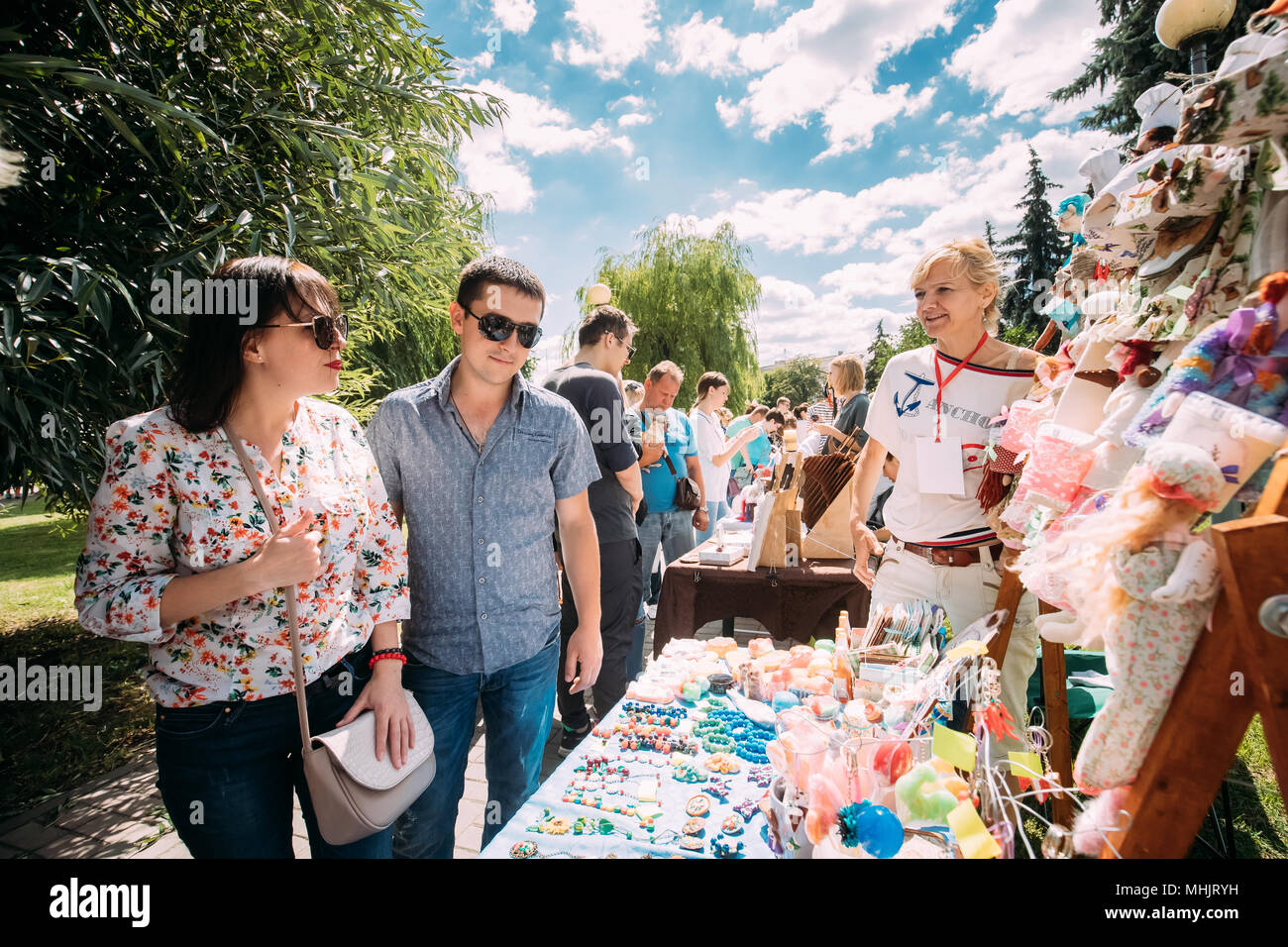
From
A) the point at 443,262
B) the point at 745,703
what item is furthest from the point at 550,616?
the point at 443,262

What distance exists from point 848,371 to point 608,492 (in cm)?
296

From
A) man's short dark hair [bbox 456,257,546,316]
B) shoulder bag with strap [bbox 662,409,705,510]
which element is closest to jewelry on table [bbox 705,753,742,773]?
man's short dark hair [bbox 456,257,546,316]

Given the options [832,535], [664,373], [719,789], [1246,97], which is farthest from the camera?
[664,373]

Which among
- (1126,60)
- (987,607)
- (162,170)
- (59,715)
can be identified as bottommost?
(59,715)

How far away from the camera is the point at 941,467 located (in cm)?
196

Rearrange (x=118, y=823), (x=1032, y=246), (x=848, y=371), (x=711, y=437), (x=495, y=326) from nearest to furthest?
(x=495, y=326), (x=118, y=823), (x=848, y=371), (x=711, y=437), (x=1032, y=246)

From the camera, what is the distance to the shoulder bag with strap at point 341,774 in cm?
128

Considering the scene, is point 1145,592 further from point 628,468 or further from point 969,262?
point 628,468

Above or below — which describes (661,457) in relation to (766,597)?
above

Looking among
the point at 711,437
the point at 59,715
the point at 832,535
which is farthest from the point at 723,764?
the point at 59,715
